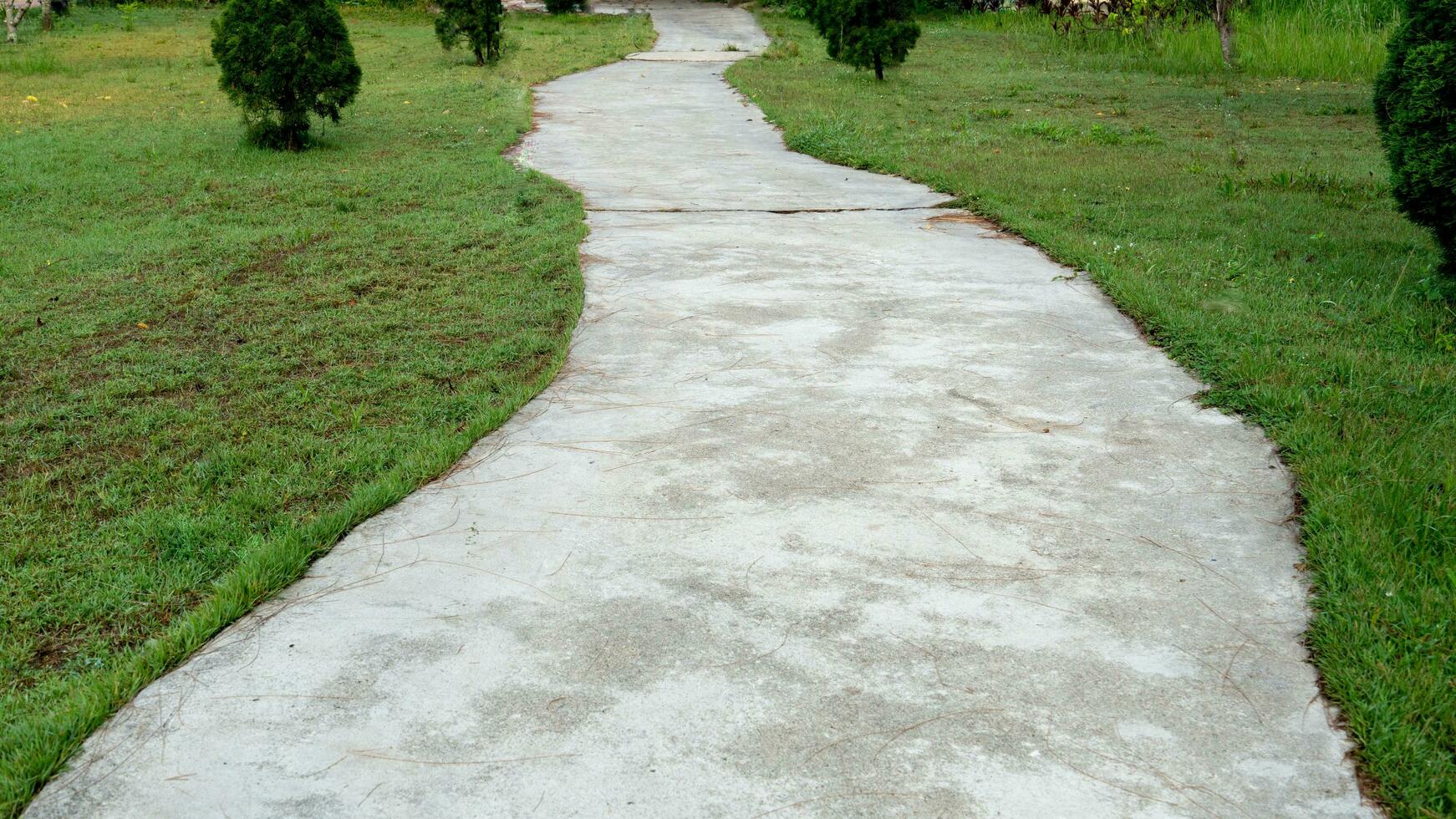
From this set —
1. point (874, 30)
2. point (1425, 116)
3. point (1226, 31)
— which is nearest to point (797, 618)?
point (1425, 116)

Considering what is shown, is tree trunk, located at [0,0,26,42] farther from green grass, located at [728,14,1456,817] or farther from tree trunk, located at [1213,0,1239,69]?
tree trunk, located at [1213,0,1239,69]

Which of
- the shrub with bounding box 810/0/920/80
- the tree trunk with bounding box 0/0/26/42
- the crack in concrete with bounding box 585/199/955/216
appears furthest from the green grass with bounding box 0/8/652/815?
the tree trunk with bounding box 0/0/26/42

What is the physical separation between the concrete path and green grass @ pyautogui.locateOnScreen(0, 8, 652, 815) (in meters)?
0.22

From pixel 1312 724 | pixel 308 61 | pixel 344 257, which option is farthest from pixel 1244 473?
pixel 308 61

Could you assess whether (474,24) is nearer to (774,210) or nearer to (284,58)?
(284,58)

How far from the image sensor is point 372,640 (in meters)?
2.77

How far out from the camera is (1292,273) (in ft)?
19.5

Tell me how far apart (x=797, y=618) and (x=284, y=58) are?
338 inches

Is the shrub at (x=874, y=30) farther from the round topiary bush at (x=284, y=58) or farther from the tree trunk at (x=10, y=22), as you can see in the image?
the tree trunk at (x=10, y=22)

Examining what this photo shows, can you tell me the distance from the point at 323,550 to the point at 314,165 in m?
7.04

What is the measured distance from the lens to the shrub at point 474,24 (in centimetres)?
1681

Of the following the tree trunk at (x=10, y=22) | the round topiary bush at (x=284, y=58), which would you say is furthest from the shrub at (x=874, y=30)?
the tree trunk at (x=10, y=22)

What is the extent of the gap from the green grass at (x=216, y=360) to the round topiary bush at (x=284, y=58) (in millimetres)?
424

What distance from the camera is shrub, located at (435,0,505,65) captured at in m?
16.8
